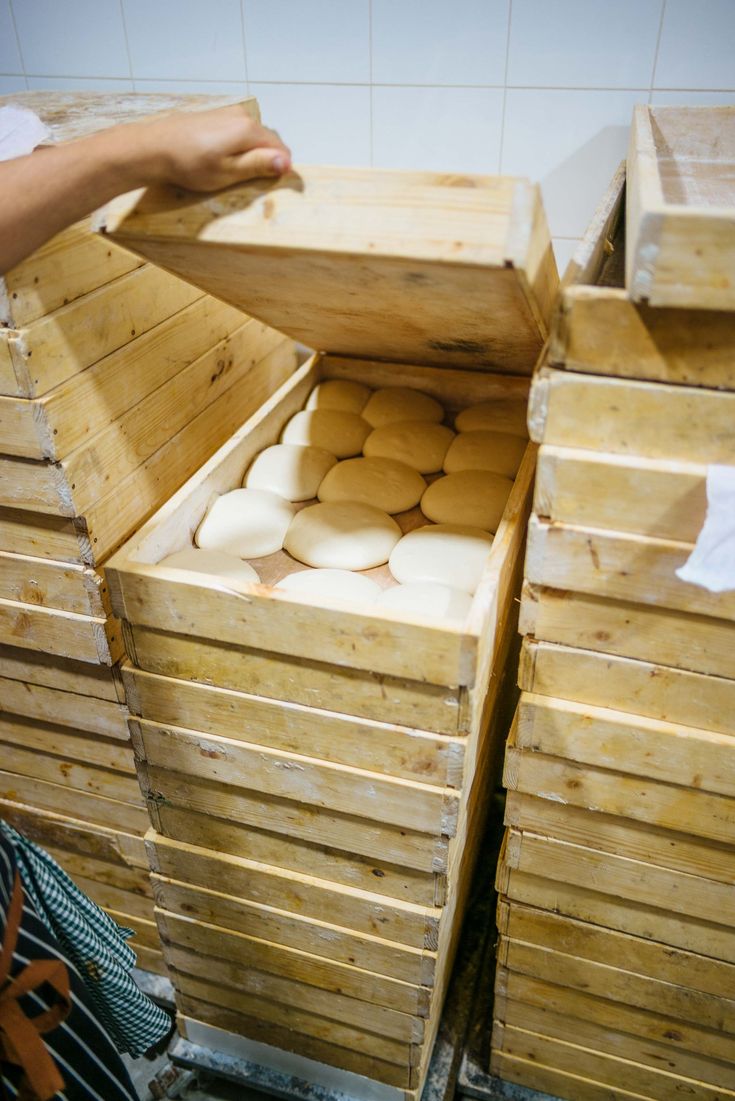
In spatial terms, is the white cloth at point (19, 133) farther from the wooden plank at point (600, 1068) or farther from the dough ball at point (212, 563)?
the wooden plank at point (600, 1068)

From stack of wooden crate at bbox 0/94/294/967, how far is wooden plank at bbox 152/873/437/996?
0.29 m

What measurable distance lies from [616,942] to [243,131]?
168 centimetres

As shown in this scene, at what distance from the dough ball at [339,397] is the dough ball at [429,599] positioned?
718 millimetres

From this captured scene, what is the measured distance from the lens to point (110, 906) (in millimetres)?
2188

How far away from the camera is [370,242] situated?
1084 mm

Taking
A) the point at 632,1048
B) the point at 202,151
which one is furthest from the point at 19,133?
the point at 632,1048

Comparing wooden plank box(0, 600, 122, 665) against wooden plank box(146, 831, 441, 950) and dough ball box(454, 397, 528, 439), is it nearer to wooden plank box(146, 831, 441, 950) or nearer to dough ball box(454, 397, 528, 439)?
wooden plank box(146, 831, 441, 950)

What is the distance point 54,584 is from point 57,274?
0.63 metres

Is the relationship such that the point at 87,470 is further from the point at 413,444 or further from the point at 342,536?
the point at 413,444

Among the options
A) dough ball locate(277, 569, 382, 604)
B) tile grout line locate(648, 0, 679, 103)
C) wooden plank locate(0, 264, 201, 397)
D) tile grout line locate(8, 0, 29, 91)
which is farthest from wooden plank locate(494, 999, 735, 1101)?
tile grout line locate(8, 0, 29, 91)

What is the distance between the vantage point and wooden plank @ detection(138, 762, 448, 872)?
1449 mm

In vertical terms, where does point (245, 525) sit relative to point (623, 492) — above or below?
below

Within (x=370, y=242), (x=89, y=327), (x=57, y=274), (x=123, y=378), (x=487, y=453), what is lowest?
(x=487, y=453)

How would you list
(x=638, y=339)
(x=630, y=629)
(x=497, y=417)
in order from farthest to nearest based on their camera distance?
(x=497, y=417)
(x=630, y=629)
(x=638, y=339)
